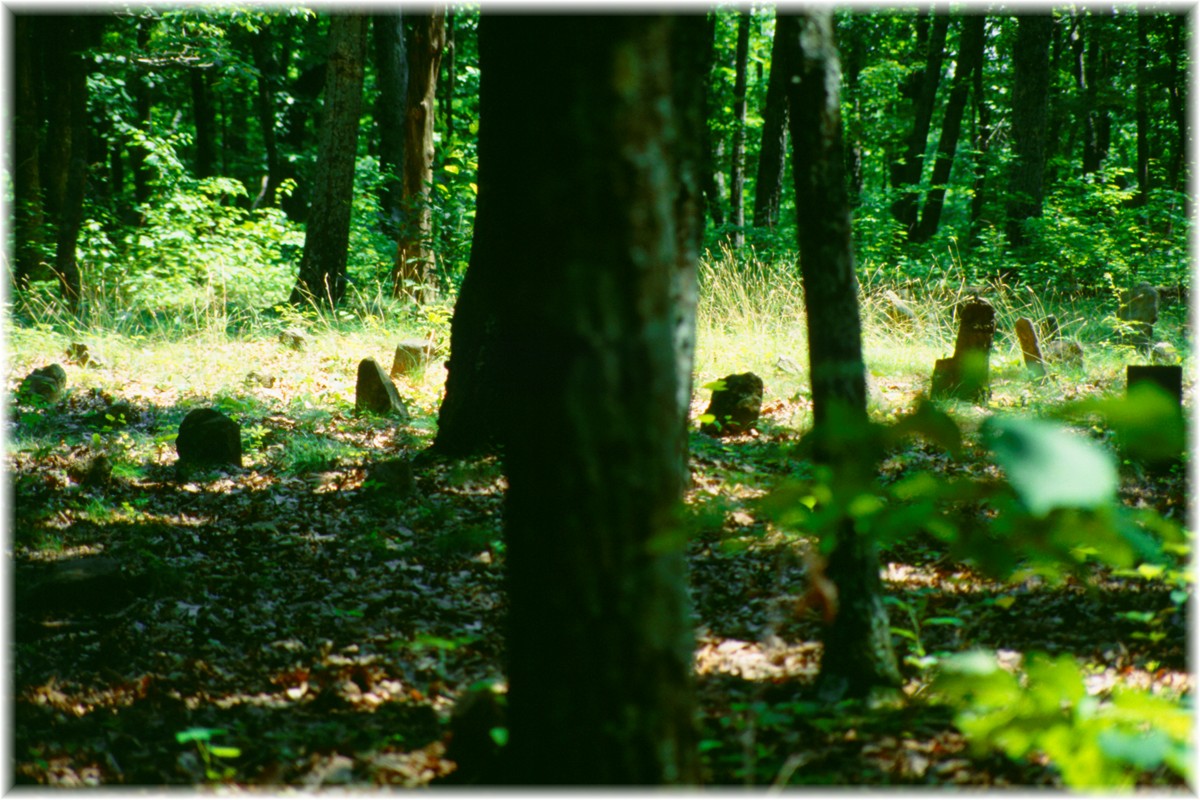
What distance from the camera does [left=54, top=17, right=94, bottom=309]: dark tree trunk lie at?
414 inches

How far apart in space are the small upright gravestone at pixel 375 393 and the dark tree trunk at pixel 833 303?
5.17 m

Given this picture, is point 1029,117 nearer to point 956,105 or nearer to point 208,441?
point 956,105

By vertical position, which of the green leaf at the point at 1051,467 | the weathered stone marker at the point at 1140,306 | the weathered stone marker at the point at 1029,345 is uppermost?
the weathered stone marker at the point at 1140,306

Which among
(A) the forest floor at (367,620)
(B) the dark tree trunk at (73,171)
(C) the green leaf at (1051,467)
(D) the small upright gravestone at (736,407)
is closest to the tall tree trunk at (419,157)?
(B) the dark tree trunk at (73,171)

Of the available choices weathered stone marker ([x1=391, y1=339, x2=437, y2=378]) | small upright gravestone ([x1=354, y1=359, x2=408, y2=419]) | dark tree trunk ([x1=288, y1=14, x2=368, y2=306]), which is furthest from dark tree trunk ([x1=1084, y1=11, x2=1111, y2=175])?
small upright gravestone ([x1=354, y1=359, x2=408, y2=419])

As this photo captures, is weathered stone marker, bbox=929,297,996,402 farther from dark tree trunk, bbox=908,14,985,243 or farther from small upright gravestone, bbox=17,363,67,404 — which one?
dark tree trunk, bbox=908,14,985,243

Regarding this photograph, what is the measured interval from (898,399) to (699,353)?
1990mm

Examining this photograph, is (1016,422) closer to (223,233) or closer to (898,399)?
(898,399)

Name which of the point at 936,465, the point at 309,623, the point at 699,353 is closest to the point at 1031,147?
the point at 699,353

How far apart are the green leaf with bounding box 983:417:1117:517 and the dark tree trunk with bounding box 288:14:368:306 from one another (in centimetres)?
1036

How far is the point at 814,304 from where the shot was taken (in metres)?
2.80

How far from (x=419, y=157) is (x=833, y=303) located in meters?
9.03

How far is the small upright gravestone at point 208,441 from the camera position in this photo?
19.9 ft

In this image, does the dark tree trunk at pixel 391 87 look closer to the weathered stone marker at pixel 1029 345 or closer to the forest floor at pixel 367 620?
the forest floor at pixel 367 620
